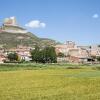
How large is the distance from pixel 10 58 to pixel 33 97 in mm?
169418

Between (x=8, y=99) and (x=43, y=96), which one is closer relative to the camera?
(x=8, y=99)

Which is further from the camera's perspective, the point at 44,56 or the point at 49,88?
the point at 44,56

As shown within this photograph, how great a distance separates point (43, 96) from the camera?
2483cm

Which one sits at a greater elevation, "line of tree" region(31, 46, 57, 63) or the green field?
"line of tree" region(31, 46, 57, 63)

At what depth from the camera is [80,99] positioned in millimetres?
23016

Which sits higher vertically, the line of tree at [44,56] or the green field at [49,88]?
the line of tree at [44,56]

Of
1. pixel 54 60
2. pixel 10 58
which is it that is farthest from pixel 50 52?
pixel 10 58

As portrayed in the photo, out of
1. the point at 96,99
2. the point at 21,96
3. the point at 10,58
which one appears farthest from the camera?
the point at 10,58

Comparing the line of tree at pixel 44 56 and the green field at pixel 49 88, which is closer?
the green field at pixel 49 88

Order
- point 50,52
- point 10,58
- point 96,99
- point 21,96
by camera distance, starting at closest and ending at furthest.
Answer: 1. point 96,99
2. point 21,96
3. point 50,52
4. point 10,58

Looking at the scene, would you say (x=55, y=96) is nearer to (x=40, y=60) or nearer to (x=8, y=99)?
(x=8, y=99)

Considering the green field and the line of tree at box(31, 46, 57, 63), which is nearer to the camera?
the green field

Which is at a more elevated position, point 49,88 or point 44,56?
point 44,56

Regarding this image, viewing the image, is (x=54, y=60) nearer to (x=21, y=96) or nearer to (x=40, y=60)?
(x=40, y=60)
